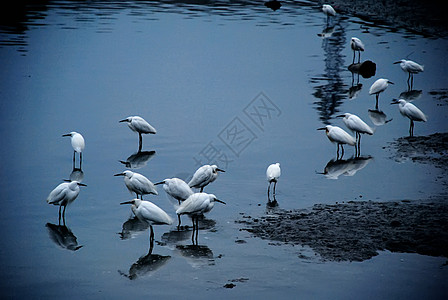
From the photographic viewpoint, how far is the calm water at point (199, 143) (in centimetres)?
758

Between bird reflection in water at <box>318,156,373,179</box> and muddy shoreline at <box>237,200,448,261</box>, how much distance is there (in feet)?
5.63

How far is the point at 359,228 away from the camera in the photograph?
28.7 feet

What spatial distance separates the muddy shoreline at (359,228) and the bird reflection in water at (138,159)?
3429 mm

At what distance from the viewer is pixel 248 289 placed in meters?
7.23

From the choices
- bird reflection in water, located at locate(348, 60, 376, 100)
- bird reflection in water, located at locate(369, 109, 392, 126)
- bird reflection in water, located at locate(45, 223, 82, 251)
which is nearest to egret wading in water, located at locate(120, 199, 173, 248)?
bird reflection in water, located at locate(45, 223, 82, 251)

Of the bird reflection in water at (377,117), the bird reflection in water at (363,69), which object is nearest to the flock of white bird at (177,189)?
the bird reflection in water at (377,117)

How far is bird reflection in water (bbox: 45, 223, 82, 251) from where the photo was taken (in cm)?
855

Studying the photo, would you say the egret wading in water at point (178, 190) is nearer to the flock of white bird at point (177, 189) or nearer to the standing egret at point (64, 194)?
the flock of white bird at point (177, 189)

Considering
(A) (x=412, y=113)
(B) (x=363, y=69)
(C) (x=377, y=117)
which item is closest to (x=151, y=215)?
(A) (x=412, y=113)

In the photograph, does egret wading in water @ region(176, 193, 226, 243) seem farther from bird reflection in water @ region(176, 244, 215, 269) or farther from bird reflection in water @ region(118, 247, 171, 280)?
bird reflection in water @ region(118, 247, 171, 280)

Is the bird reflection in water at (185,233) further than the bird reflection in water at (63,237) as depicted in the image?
Yes

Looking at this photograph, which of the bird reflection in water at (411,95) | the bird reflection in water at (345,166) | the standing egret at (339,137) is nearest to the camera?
the bird reflection in water at (345,166)

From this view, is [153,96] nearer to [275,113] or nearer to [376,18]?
[275,113]

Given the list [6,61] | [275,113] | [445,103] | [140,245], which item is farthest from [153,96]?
[140,245]
